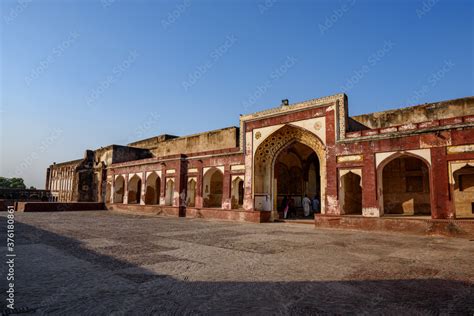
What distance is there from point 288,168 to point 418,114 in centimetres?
844

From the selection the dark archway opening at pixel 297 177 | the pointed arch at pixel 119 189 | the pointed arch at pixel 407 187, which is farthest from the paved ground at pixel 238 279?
the pointed arch at pixel 119 189

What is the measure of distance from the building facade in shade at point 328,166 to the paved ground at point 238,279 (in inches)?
186

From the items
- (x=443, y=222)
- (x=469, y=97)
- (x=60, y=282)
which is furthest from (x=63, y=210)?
(x=469, y=97)

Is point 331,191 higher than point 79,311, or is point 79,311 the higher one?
point 331,191

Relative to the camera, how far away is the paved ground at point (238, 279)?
11.3 ft

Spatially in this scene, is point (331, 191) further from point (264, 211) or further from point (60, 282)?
point (60, 282)

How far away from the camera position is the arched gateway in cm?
1522

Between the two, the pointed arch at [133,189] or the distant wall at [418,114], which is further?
the pointed arch at [133,189]

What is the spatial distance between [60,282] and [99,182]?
2693 centimetres

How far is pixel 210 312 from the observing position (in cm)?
326

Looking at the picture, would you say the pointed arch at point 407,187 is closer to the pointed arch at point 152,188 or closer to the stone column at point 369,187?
the stone column at point 369,187

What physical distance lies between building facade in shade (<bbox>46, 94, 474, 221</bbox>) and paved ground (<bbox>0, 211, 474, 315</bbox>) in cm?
472

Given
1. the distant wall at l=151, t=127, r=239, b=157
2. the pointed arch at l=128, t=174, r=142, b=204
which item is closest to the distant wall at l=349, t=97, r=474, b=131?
the distant wall at l=151, t=127, r=239, b=157

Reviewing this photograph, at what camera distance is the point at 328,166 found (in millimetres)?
13602
